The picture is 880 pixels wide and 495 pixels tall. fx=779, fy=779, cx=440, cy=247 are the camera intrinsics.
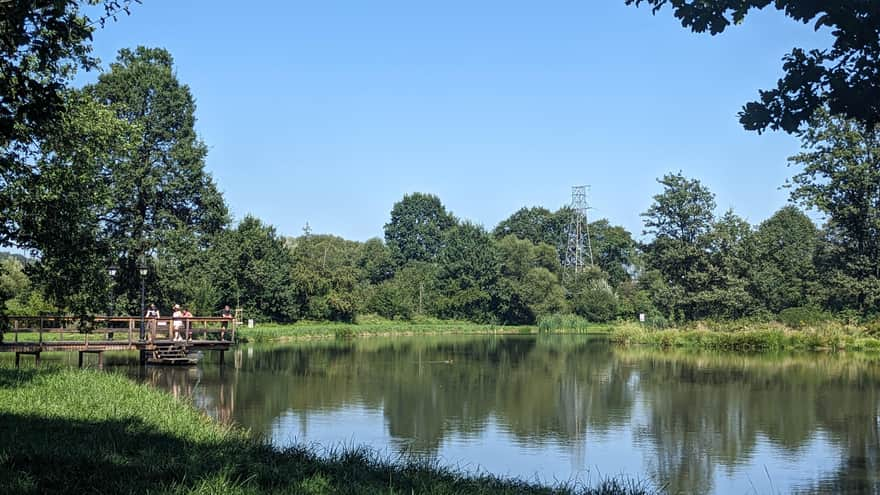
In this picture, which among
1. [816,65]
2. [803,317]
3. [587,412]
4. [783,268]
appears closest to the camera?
[816,65]

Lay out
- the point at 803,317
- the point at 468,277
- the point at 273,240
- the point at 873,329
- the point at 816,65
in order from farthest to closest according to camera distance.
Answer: the point at 468,277, the point at 273,240, the point at 803,317, the point at 873,329, the point at 816,65

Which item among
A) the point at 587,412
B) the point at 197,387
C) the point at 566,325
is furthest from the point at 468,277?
the point at 587,412

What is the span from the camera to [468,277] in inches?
3009

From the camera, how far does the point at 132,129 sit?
21.0 m

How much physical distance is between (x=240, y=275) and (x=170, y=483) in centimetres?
4626

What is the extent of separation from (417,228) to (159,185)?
216ft

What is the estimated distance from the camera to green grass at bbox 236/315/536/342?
47.0m

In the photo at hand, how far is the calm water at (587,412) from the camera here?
43.1ft

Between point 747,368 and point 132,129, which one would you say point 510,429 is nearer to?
point 132,129

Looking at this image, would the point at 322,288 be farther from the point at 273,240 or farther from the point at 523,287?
the point at 523,287

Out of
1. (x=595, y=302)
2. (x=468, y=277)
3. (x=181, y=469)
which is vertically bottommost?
(x=181, y=469)

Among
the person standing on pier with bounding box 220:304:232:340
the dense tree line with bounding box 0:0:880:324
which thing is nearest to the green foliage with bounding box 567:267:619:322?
the dense tree line with bounding box 0:0:880:324

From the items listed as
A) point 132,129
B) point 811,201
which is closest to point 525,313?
point 811,201

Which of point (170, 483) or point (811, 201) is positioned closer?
point (170, 483)
